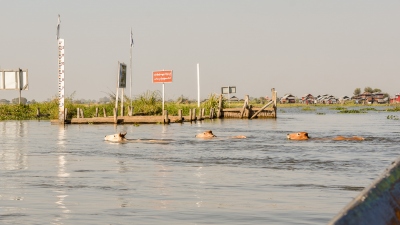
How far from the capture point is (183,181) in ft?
49.6

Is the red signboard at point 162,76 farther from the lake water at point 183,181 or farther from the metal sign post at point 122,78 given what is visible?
the lake water at point 183,181

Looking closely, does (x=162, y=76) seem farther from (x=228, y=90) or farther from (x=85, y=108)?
(x=228, y=90)

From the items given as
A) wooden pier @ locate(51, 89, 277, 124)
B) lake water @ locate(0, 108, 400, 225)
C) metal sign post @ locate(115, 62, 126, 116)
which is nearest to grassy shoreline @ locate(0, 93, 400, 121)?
wooden pier @ locate(51, 89, 277, 124)

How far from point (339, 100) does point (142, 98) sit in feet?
479

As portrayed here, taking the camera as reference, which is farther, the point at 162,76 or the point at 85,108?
the point at 85,108

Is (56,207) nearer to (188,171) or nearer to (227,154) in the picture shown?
(188,171)

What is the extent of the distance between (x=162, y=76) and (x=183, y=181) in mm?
44566

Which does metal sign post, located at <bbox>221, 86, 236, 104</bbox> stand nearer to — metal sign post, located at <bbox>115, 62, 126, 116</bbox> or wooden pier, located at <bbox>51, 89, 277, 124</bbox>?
wooden pier, located at <bbox>51, 89, 277, 124</bbox>

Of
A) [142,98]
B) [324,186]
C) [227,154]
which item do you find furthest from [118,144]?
[142,98]

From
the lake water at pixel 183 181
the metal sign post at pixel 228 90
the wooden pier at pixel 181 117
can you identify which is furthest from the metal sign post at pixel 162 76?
the lake water at pixel 183 181

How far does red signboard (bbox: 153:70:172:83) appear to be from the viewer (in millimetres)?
59122

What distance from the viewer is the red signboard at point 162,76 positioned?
59122 millimetres

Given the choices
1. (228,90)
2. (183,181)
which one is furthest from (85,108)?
(183,181)

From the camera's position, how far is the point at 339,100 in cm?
19862
